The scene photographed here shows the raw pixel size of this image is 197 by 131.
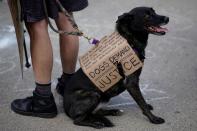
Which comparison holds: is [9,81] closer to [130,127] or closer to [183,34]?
[130,127]

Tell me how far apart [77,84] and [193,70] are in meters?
1.54

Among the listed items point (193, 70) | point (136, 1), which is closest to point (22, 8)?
point (193, 70)

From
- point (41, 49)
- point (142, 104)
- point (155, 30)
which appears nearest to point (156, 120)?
point (142, 104)

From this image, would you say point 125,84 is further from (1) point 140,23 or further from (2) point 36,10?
(2) point 36,10

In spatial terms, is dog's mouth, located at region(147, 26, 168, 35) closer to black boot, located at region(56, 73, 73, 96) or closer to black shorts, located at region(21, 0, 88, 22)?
black shorts, located at region(21, 0, 88, 22)

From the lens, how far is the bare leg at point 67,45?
3862 mm

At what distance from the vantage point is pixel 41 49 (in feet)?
11.9

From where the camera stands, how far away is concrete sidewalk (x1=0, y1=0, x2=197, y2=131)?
3.73 meters

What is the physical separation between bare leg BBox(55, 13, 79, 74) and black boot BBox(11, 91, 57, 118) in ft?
1.17

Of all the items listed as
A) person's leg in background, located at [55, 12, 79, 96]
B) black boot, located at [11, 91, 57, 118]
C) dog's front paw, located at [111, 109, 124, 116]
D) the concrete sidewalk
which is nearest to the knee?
person's leg in background, located at [55, 12, 79, 96]

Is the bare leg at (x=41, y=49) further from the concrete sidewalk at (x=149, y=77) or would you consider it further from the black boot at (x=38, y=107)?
the concrete sidewalk at (x=149, y=77)

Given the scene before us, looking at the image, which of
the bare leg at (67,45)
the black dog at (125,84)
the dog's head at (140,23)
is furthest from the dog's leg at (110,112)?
the dog's head at (140,23)

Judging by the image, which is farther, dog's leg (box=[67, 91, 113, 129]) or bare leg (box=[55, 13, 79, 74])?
bare leg (box=[55, 13, 79, 74])

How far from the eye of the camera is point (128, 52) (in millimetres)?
3551
